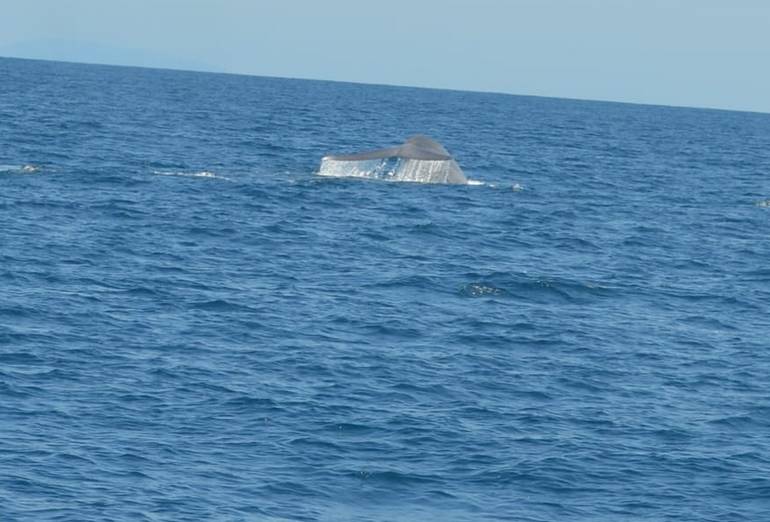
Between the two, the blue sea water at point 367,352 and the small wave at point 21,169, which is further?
the small wave at point 21,169

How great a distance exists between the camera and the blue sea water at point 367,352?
21672 mm

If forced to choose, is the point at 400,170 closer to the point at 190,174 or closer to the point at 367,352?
the point at 190,174

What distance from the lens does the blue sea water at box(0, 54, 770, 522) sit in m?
21.7

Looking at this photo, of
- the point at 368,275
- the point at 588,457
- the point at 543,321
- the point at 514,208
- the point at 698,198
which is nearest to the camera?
the point at 588,457

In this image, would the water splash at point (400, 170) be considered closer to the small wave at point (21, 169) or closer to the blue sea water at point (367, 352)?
the blue sea water at point (367, 352)

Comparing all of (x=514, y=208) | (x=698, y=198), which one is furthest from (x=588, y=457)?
(x=698, y=198)

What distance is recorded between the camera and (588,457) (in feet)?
77.6

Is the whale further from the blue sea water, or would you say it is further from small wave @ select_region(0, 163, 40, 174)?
small wave @ select_region(0, 163, 40, 174)

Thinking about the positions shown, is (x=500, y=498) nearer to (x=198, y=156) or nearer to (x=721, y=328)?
(x=721, y=328)

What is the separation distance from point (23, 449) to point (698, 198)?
5171 cm

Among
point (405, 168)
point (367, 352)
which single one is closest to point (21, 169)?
point (405, 168)

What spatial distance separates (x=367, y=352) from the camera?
29688 mm

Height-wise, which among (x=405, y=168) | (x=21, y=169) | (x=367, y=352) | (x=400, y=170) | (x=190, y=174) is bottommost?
(x=367, y=352)

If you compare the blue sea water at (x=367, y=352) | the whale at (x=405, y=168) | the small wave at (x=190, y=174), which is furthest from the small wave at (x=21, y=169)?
the whale at (x=405, y=168)
